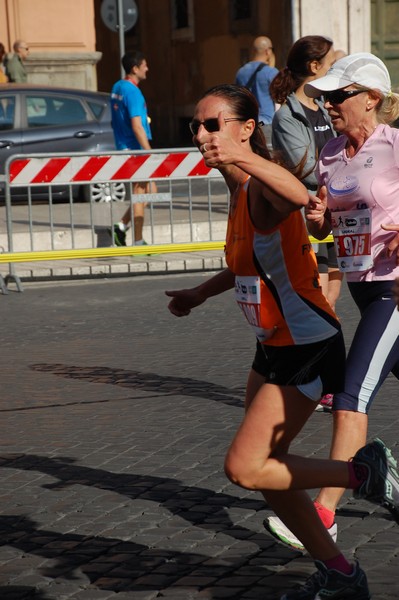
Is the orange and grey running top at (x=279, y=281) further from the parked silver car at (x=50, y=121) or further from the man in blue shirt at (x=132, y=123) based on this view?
the parked silver car at (x=50, y=121)

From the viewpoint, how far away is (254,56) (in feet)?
54.7

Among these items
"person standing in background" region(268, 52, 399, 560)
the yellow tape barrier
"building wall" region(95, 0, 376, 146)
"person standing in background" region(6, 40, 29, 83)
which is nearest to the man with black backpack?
the yellow tape barrier

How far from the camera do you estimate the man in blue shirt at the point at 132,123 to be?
1456 centimetres

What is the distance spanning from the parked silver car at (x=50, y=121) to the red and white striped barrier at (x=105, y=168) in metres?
4.79

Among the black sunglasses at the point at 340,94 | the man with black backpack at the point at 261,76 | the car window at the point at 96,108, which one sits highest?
the black sunglasses at the point at 340,94

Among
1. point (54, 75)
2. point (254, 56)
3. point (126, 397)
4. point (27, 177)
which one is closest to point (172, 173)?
point (27, 177)

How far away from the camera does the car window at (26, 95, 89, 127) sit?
19375 mm

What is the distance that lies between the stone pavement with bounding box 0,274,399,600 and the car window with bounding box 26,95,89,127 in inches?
334

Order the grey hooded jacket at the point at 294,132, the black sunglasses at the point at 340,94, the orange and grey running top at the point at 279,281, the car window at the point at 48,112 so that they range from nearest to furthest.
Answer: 1. the orange and grey running top at the point at 279,281
2. the black sunglasses at the point at 340,94
3. the grey hooded jacket at the point at 294,132
4. the car window at the point at 48,112

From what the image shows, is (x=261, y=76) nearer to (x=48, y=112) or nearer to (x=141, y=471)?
(x=48, y=112)

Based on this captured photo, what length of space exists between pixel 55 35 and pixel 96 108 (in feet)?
35.3

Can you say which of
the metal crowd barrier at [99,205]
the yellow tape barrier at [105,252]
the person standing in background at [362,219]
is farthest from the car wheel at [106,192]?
the person standing in background at [362,219]

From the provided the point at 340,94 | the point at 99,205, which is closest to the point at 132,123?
the point at 99,205

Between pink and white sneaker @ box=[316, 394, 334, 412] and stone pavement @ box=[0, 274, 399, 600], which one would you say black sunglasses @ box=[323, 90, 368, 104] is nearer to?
stone pavement @ box=[0, 274, 399, 600]
